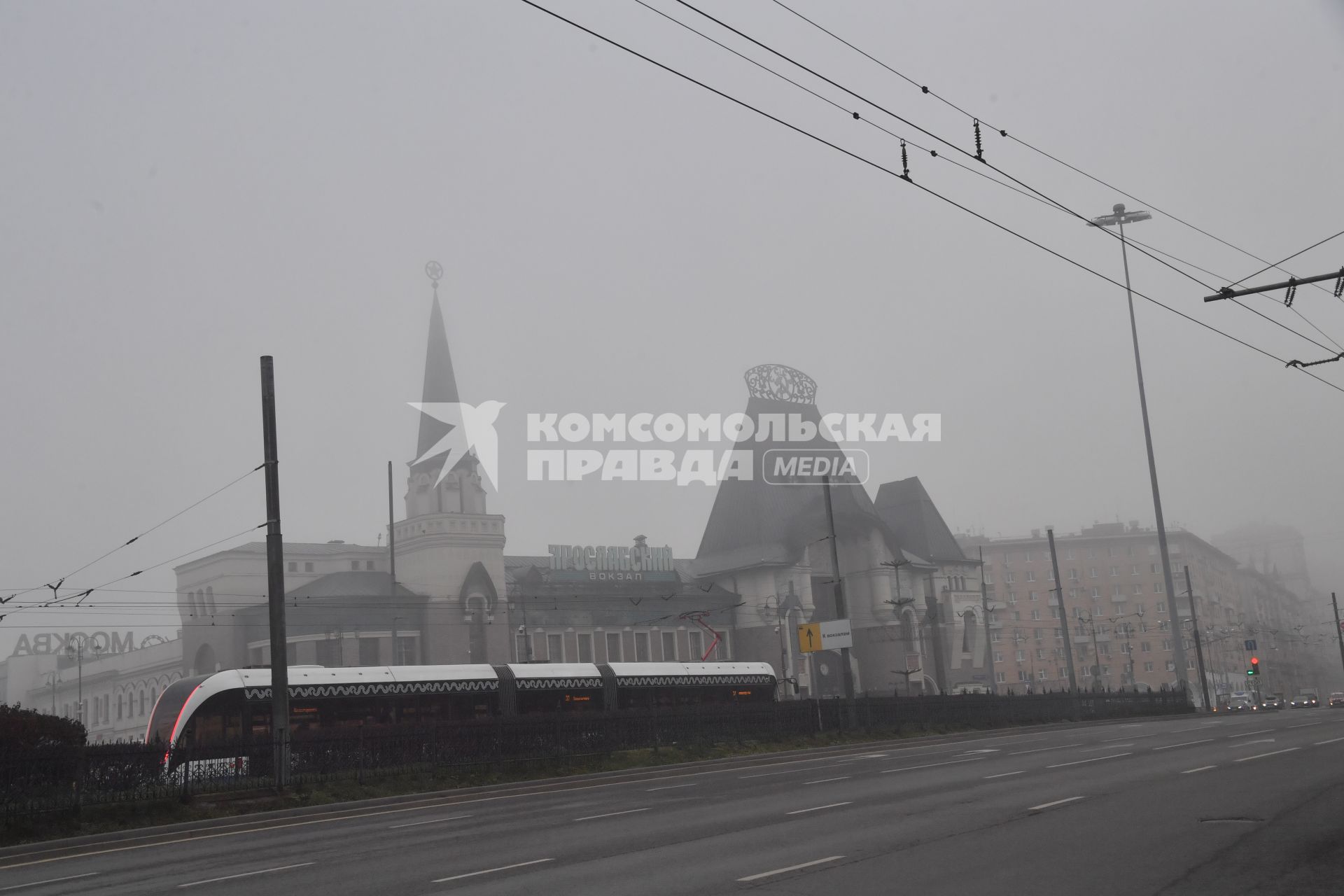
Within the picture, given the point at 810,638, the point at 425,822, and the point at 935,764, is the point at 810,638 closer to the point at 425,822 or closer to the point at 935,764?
the point at 935,764

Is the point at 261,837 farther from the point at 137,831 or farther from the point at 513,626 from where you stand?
the point at 513,626

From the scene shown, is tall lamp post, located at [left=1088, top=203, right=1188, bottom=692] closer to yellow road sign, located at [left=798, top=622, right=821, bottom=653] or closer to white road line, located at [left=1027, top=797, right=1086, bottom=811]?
yellow road sign, located at [left=798, top=622, right=821, bottom=653]

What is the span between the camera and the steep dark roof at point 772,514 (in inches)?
3588

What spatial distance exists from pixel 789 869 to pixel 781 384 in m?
86.7

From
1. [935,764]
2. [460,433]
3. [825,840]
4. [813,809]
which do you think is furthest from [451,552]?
[825,840]

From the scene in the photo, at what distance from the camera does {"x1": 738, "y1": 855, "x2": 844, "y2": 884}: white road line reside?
1071 cm

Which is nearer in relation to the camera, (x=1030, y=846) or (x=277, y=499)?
(x=1030, y=846)

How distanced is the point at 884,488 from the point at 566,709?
6921 cm

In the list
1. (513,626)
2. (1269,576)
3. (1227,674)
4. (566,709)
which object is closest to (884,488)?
(513,626)

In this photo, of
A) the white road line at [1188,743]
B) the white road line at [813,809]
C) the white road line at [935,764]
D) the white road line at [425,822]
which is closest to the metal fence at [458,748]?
the white road line at [425,822]

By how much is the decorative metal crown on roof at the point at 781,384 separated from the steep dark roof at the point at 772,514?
0.91 metres

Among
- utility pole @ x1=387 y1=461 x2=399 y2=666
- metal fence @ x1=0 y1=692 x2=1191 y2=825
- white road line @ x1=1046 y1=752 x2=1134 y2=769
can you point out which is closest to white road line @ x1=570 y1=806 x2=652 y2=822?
white road line @ x1=1046 y1=752 x2=1134 y2=769

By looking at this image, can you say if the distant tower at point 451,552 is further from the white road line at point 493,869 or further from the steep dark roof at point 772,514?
the white road line at point 493,869

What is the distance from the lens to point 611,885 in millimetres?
10656
